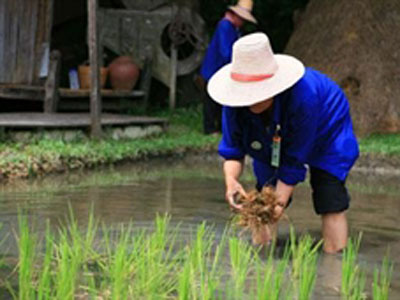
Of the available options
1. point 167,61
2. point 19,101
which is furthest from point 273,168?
point 167,61

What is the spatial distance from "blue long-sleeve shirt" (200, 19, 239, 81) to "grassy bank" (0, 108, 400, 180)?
0.86 meters

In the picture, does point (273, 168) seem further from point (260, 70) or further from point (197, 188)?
point (197, 188)

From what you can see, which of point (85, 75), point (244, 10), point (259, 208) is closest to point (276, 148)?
point (259, 208)

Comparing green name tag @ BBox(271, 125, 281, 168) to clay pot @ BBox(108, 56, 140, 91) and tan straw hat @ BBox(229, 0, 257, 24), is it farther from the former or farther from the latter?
clay pot @ BBox(108, 56, 140, 91)

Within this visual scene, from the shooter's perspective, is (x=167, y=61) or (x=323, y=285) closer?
(x=323, y=285)

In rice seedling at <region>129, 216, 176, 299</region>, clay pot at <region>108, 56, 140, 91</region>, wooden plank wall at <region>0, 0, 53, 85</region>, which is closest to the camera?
rice seedling at <region>129, 216, 176, 299</region>

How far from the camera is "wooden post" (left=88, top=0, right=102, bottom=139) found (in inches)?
375

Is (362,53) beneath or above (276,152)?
above

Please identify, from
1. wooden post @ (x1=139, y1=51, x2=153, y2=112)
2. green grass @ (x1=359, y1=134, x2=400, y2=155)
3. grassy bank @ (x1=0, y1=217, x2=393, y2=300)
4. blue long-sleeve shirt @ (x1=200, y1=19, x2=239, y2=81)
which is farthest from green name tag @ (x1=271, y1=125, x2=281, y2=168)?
wooden post @ (x1=139, y1=51, x2=153, y2=112)

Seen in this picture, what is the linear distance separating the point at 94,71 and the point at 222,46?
1.62m

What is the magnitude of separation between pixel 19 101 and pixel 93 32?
9.07 ft

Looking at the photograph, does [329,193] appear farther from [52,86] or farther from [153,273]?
[52,86]

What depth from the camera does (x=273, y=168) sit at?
5.14 meters

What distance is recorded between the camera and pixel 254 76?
14.2 feet
